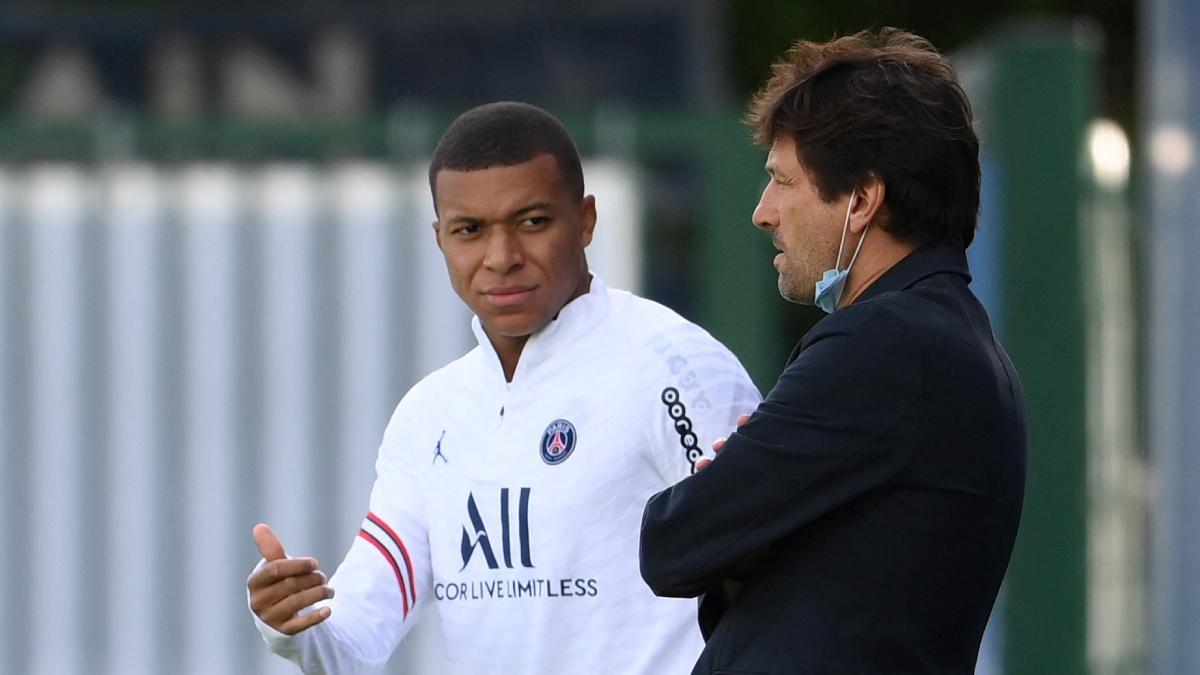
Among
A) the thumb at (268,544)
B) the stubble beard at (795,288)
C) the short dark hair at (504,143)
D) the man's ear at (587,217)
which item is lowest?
the thumb at (268,544)

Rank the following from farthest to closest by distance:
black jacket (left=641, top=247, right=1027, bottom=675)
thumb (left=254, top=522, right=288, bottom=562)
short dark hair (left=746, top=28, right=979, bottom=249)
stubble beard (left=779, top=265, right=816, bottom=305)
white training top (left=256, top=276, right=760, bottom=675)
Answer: white training top (left=256, top=276, right=760, bottom=675)
thumb (left=254, top=522, right=288, bottom=562)
stubble beard (left=779, top=265, right=816, bottom=305)
short dark hair (left=746, top=28, right=979, bottom=249)
black jacket (left=641, top=247, right=1027, bottom=675)

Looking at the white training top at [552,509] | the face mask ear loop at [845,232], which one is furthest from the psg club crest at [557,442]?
the face mask ear loop at [845,232]

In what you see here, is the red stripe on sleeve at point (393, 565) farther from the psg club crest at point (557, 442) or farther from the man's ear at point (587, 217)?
the man's ear at point (587, 217)

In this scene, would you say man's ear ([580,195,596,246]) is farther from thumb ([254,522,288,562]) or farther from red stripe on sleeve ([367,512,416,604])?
thumb ([254,522,288,562])

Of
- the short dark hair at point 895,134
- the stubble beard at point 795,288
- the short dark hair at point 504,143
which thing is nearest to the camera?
the short dark hair at point 895,134

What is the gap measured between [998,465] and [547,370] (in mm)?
932

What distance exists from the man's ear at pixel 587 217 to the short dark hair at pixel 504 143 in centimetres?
3

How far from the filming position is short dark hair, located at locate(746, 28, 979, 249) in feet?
8.53

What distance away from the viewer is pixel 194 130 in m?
6.13

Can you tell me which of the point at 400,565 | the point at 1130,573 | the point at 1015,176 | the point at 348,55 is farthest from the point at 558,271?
the point at 348,55

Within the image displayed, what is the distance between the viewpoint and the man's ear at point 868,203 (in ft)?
8.57

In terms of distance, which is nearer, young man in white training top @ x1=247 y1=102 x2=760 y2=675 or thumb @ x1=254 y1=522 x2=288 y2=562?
thumb @ x1=254 y1=522 x2=288 y2=562

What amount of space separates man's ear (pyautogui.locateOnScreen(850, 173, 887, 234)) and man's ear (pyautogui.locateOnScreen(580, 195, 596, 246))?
0.72 meters

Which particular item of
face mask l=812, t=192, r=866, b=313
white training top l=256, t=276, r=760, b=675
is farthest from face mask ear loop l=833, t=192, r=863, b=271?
white training top l=256, t=276, r=760, b=675
